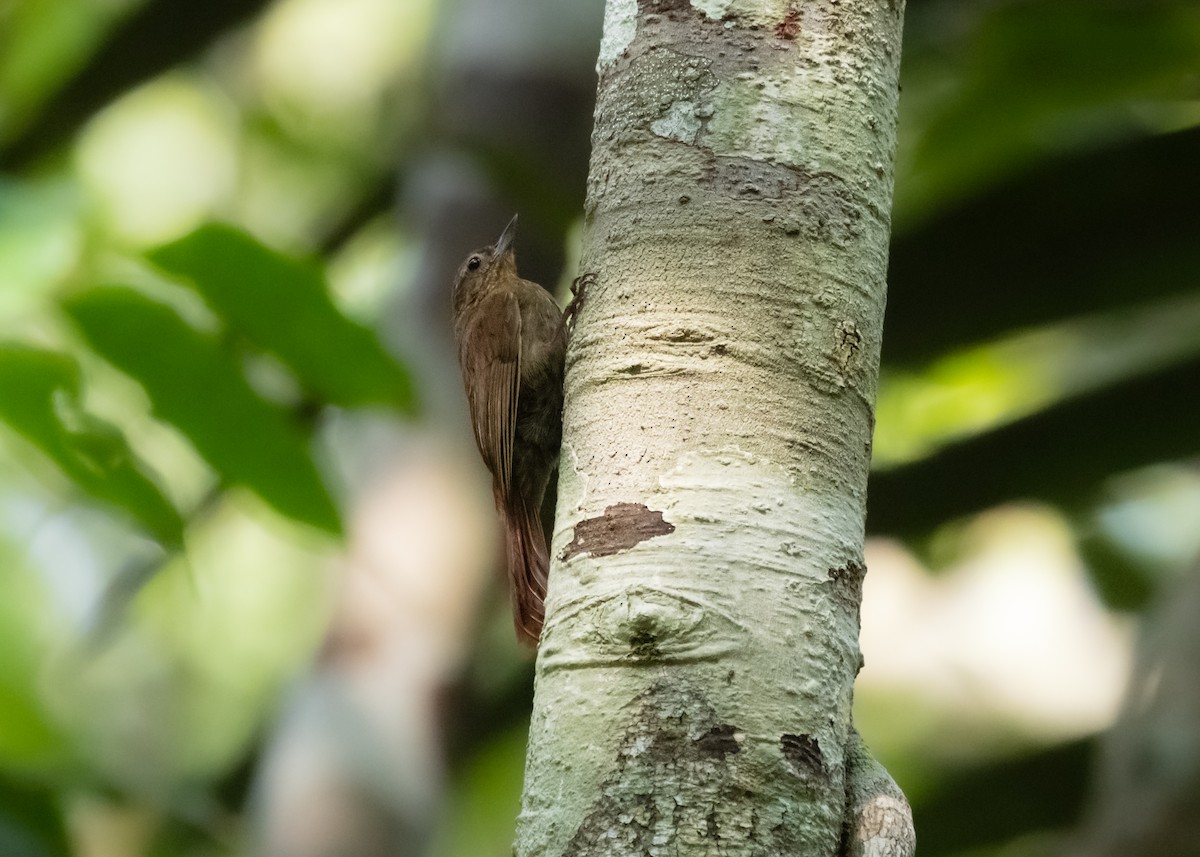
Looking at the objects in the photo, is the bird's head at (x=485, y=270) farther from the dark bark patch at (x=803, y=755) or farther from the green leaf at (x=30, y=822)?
the dark bark patch at (x=803, y=755)

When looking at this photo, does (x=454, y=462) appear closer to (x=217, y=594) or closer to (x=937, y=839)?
(x=937, y=839)

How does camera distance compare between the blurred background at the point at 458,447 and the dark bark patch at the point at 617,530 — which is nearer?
the dark bark patch at the point at 617,530

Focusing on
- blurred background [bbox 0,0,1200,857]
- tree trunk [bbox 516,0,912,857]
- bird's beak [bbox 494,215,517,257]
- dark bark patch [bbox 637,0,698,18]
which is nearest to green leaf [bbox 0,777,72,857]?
blurred background [bbox 0,0,1200,857]

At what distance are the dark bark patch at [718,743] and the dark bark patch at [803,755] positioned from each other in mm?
43

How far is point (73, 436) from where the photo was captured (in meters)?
1.77

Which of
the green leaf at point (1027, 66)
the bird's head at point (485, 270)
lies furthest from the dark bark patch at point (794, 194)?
the green leaf at point (1027, 66)

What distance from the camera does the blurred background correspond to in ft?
6.45

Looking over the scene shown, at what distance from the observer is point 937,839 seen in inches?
176

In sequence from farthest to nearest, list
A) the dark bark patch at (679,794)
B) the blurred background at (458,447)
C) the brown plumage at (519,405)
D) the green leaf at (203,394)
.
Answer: the brown plumage at (519,405), the blurred background at (458,447), the green leaf at (203,394), the dark bark patch at (679,794)

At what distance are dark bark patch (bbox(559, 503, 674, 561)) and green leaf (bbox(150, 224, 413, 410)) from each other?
73 centimetres

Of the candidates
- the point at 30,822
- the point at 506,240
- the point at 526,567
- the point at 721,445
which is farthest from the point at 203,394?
the point at 506,240

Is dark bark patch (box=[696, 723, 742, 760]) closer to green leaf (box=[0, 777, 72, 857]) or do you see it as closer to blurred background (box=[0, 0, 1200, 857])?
blurred background (box=[0, 0, 1200, 857])

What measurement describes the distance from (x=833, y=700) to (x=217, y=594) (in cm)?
526

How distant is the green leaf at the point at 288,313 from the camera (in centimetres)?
183
